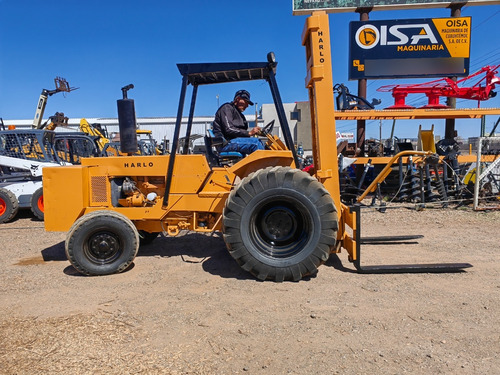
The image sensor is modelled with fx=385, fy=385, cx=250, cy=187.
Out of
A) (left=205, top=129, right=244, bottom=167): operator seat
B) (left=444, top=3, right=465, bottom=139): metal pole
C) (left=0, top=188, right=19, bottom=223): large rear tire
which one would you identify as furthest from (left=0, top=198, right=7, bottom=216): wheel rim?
(left=444, top=3, right=465, bottom=139): metal pole

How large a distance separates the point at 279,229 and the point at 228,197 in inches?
29.2

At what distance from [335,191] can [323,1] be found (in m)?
9.62

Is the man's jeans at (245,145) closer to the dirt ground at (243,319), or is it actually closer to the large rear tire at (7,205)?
the dirt ground at (243,319)

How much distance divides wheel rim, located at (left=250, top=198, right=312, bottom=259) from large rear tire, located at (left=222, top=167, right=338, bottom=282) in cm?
2

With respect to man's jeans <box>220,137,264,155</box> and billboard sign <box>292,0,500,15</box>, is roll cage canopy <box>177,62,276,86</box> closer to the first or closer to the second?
man's jeans <box>220,137,264,155</box>

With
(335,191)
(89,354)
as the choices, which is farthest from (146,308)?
A: (335,191)

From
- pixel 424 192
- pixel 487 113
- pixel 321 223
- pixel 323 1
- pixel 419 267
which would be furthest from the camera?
pixel 323 1

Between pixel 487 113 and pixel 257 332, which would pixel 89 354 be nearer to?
pixel 257 332

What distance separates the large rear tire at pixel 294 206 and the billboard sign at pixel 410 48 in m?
8.72

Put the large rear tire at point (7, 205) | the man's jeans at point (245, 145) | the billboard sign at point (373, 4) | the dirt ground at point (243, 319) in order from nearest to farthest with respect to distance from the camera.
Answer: the dirt ground at point (243, 319)
the man's jeans at point (245, 145)
the large rear tire at point (7, 205)
the billboard sign at point (373, 4)

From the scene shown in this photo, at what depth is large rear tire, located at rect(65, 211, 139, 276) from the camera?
466cm

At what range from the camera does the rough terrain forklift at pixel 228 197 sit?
438 centimetres

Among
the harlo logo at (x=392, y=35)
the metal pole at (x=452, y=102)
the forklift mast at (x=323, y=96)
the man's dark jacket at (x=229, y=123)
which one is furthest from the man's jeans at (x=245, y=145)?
the metal pole at (x=452, y=102)

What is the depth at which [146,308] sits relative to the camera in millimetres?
3838
